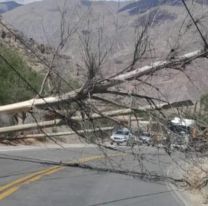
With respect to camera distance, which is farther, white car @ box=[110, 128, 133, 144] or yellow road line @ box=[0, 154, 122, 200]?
yellow road line @ box=[0, 154, 122, 200]

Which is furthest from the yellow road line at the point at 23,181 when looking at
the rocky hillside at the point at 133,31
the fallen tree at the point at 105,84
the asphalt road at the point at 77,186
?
the rocky hillside at the point at 133,31

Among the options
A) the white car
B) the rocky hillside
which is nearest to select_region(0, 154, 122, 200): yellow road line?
the white car

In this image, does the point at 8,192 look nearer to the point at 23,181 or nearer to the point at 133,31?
the point at 23,181

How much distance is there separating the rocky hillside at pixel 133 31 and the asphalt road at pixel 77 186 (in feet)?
6.66

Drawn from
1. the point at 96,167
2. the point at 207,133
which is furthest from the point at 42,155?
the point at 207,133

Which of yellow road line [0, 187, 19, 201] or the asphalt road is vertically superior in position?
yellow road line [0, 187, 19, 201]

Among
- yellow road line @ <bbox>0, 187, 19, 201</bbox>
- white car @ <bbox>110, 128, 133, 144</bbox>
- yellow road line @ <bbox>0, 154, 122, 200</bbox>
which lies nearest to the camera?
white car @ <bbox>110, 128, 133, 144</bbox>

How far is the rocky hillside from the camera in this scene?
1342 cm

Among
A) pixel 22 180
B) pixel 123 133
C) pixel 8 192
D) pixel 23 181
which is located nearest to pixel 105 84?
pixel 8 192

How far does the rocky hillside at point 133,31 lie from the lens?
13422 mm

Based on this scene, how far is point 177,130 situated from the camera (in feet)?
49.6

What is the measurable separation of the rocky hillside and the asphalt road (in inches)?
79.9

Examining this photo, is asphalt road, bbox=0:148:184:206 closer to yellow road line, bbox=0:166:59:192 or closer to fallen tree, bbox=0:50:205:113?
yellow road line, bbox=0:166:59:192

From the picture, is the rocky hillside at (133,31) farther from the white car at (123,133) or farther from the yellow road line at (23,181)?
the yellow road line at (23,181)
